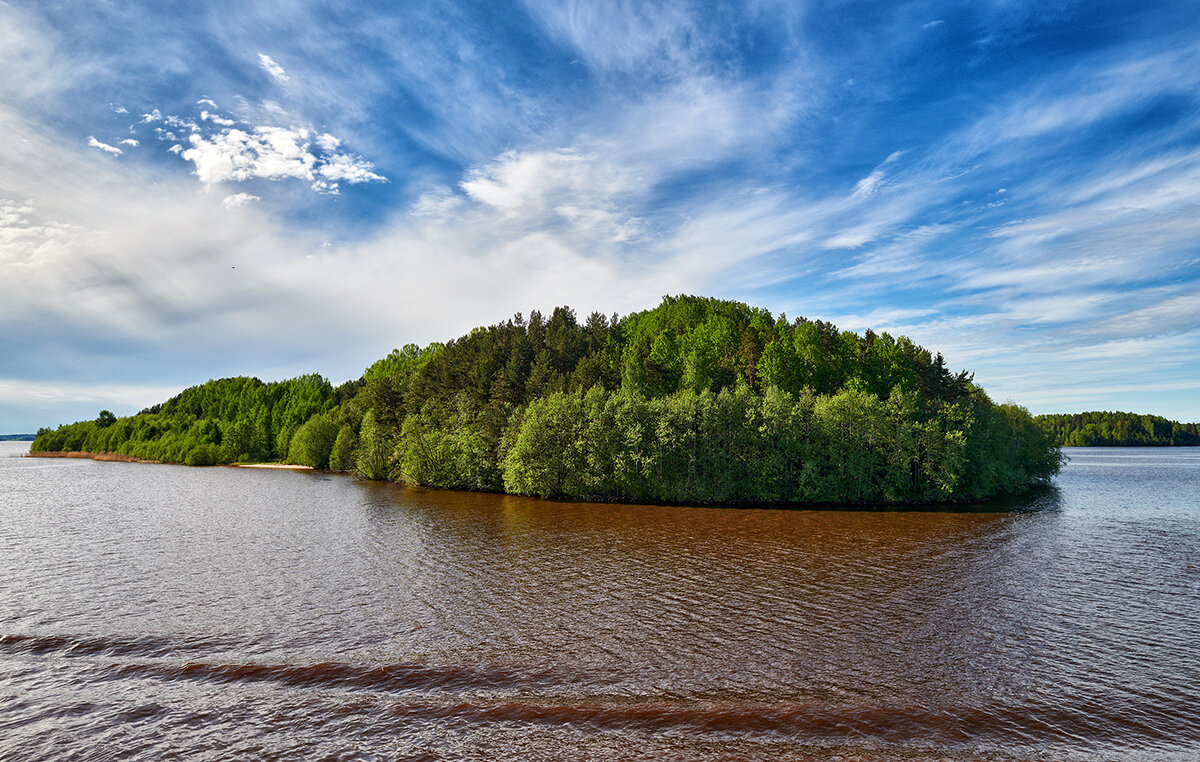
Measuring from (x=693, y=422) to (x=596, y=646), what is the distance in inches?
1965

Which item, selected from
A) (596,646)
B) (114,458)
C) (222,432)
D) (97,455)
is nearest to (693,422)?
(596,646)

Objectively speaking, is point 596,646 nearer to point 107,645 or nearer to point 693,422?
point 107,645

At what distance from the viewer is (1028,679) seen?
61.0 ft

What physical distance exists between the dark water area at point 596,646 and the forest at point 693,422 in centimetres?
2375

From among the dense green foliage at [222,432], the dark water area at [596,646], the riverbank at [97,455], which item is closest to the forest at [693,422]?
the dark water area at [596,646]

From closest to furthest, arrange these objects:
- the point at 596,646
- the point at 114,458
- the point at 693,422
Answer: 1. the point at 596,646
2. the point at 693,422
3. the point at 114,458

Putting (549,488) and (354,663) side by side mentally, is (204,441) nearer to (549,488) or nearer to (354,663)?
(549,488)

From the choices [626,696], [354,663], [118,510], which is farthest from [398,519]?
[626,696]

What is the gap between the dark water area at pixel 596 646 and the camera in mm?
14812

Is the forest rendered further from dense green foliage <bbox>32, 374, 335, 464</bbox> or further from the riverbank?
the riverbank

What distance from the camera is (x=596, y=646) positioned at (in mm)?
20766

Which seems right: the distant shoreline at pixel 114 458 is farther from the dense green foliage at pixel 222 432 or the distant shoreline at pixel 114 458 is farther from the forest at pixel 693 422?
the forest at pixel 693 422

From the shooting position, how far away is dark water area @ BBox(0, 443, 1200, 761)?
583 inches

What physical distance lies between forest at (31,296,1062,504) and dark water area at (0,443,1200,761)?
23.8 m
